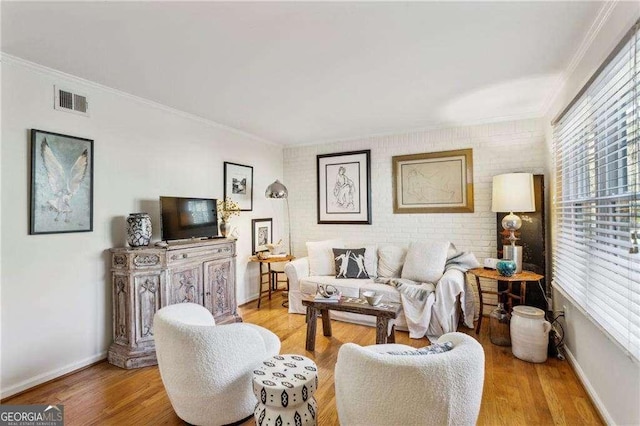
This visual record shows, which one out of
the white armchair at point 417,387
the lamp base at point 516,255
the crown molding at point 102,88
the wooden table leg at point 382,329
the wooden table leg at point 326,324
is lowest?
the wooden table leg at point 326,324

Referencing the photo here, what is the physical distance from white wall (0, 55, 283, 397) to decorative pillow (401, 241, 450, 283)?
2.73 meters

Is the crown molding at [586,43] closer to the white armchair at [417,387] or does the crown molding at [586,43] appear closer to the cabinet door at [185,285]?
the white armchair at [417,387]

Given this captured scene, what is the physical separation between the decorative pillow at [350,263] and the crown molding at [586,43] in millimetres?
2630

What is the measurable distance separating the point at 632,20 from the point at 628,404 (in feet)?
6.36

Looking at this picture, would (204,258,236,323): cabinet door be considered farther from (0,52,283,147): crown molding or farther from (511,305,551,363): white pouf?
(511,305,551,363): white pouf

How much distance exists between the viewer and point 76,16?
1822 mm

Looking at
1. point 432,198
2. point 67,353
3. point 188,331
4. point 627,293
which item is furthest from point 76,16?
point 432,198

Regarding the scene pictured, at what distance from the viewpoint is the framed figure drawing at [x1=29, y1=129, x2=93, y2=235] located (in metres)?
2.37

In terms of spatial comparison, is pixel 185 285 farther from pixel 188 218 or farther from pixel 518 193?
pixel 518 193

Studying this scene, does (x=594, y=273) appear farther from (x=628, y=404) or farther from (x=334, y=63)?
(x=334, y=63)

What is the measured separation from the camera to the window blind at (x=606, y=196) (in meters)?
1.56

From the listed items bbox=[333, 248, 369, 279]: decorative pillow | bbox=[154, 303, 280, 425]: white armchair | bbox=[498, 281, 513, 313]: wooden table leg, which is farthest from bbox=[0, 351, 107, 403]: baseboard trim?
bbox=[498, 281, 513, 313]: wooden table leg

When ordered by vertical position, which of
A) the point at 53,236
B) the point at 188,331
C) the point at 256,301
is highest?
the point at 53,236

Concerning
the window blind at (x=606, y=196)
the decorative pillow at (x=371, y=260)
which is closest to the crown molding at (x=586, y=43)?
the window blind at (x=606, y=196)
